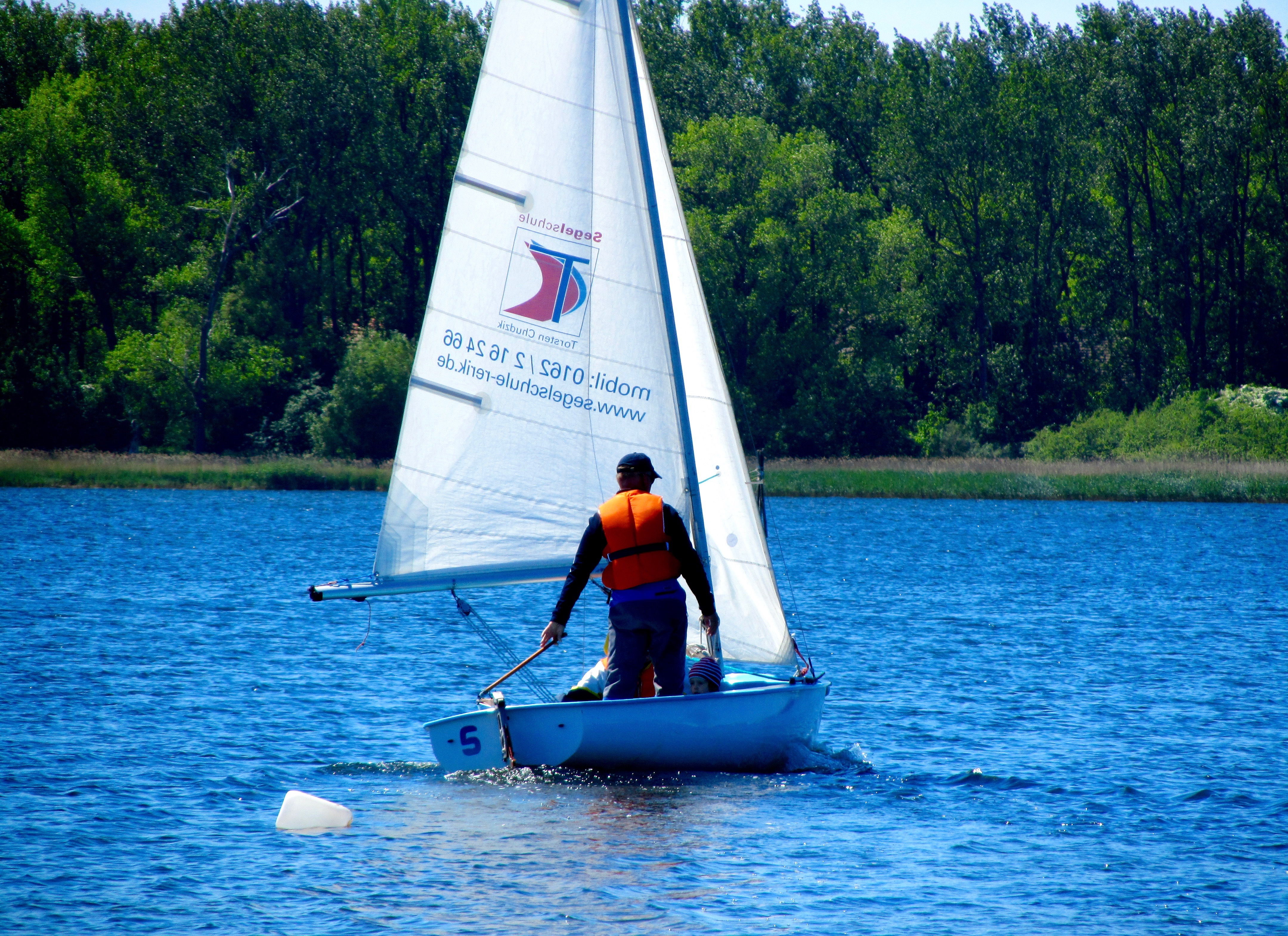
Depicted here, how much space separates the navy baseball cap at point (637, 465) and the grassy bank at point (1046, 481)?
122ft

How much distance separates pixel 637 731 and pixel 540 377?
2.69 metres

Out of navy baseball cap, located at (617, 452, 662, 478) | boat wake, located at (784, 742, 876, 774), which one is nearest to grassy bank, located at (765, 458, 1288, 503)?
boat wake, located at (784, 742, 876, 774)

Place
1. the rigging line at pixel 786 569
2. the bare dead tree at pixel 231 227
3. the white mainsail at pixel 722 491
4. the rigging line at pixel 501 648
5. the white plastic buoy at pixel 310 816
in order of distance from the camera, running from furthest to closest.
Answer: the bare dead tree at pixel 231 227, the rigging line at pixel 786 569, the white mainsail at pixel 722 491, the rigging line at pixel 501 648, the white plastic buoy at pixel 310 816

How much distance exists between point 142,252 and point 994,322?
35.0 meters

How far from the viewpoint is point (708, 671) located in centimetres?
1020

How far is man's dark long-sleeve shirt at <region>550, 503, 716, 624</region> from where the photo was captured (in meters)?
9.75

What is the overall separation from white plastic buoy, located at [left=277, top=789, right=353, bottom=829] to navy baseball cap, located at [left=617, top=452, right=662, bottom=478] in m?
3.01

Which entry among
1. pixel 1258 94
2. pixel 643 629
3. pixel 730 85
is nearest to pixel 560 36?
pixel 643 629

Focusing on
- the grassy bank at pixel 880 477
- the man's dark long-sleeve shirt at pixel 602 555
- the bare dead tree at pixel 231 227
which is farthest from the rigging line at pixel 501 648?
the bare dead tree at pixel 231 227

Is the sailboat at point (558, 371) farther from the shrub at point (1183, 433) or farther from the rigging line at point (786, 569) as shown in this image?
the shrub at point (1183, 433)

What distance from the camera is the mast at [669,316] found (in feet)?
35.0

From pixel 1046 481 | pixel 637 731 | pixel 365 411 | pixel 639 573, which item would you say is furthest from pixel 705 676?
pixel 365 411

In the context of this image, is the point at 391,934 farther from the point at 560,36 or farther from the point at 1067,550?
the point at 1067,550

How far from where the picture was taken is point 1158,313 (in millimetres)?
59531
